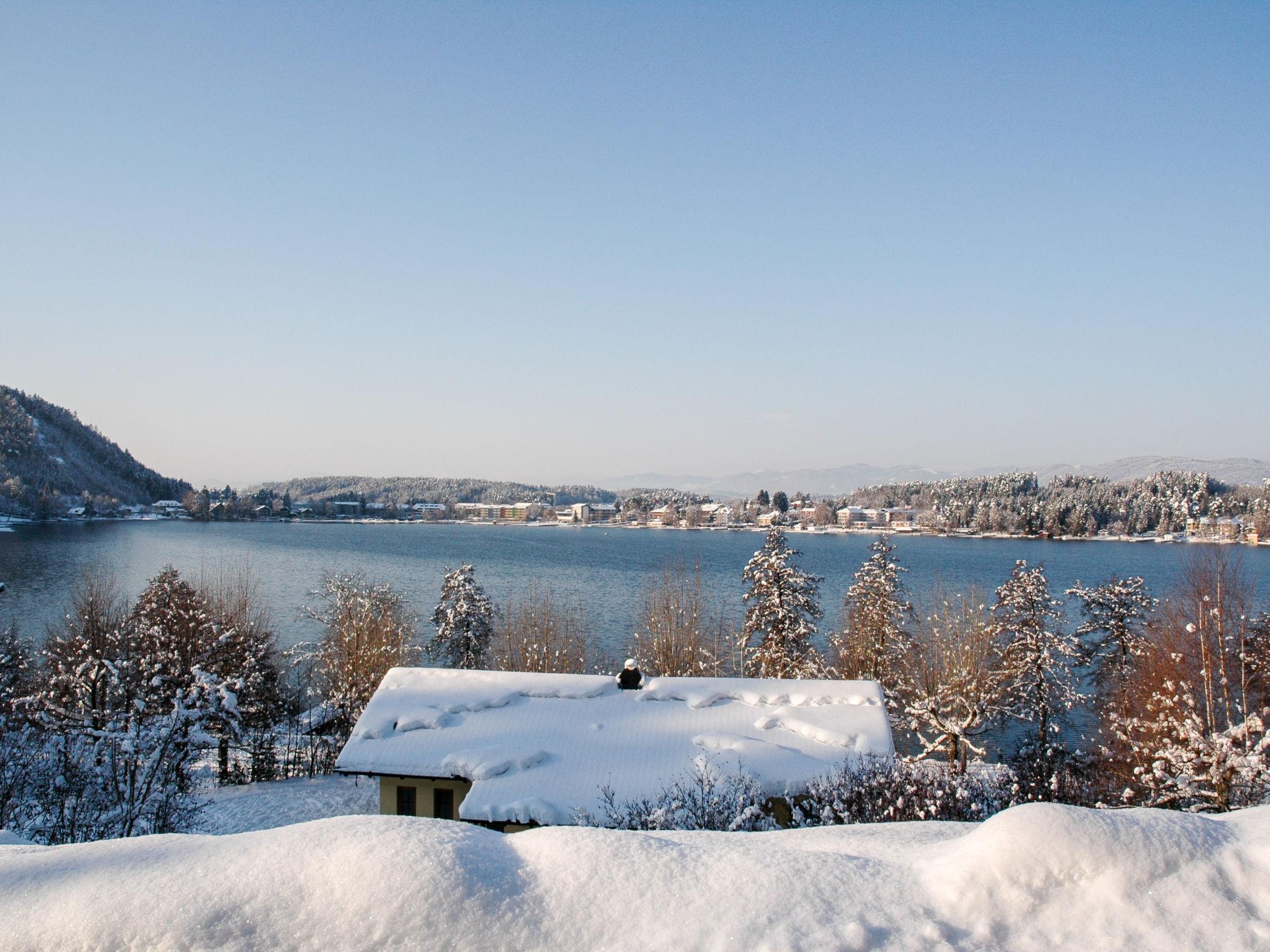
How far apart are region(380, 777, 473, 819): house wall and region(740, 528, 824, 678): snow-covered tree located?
14.0m

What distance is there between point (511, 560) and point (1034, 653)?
56786 mm

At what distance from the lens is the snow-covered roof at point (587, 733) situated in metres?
12.6

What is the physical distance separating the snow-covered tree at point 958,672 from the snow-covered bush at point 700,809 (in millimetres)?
13802

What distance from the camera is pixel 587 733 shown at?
14.6 metres

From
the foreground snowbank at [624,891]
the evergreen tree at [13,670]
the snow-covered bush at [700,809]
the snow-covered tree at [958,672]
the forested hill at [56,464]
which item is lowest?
the snow-covered tree at [958,672]

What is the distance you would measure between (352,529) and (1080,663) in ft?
402

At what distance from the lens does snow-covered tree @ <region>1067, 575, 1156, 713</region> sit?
24.8 meters

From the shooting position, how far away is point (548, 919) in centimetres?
292

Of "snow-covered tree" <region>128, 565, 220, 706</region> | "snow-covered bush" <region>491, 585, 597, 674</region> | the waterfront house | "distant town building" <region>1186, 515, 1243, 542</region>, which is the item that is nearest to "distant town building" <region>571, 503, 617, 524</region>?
the waterfront house

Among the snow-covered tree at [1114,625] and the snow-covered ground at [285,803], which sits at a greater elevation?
the snow-covered tree at [1114,625]

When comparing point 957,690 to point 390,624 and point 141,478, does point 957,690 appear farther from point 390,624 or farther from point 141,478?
point 141,478

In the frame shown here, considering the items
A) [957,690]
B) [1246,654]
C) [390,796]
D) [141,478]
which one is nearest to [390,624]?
[390,796]

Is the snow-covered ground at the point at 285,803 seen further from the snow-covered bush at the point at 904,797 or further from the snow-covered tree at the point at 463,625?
the snow-covered bush at the point at 904,797

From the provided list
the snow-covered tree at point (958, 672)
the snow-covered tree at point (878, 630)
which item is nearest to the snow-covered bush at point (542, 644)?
the snow-covered tree at point (878, 630)
